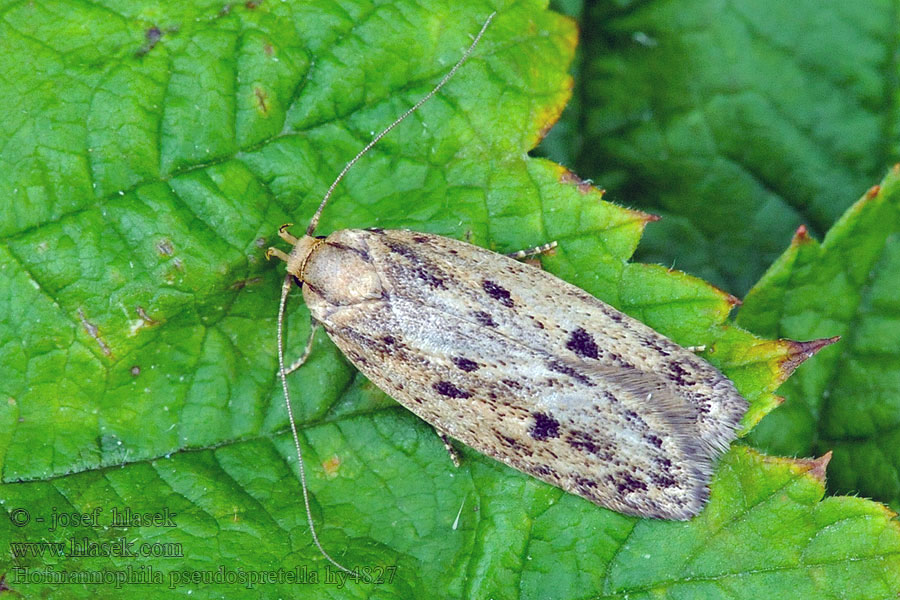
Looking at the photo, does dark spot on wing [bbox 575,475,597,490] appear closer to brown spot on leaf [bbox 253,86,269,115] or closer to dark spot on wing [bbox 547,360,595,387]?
dark spot on wing [bbox 547,360,595,387]

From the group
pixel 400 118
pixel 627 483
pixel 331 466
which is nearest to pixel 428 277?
pixel 400 118

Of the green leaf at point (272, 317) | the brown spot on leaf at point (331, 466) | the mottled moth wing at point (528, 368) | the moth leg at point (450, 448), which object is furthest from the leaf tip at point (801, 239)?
the brown spot on leaf at point (331, 466)

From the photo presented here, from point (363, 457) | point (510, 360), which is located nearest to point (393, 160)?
point (510, 360)

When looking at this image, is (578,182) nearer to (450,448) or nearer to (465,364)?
(465,364)

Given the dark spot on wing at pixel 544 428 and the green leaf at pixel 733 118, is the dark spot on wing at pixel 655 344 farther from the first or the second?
the green leaf at pixel 733 118

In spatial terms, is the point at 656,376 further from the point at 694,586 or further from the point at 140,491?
the point at 140,491

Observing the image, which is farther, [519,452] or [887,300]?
[887,300]
